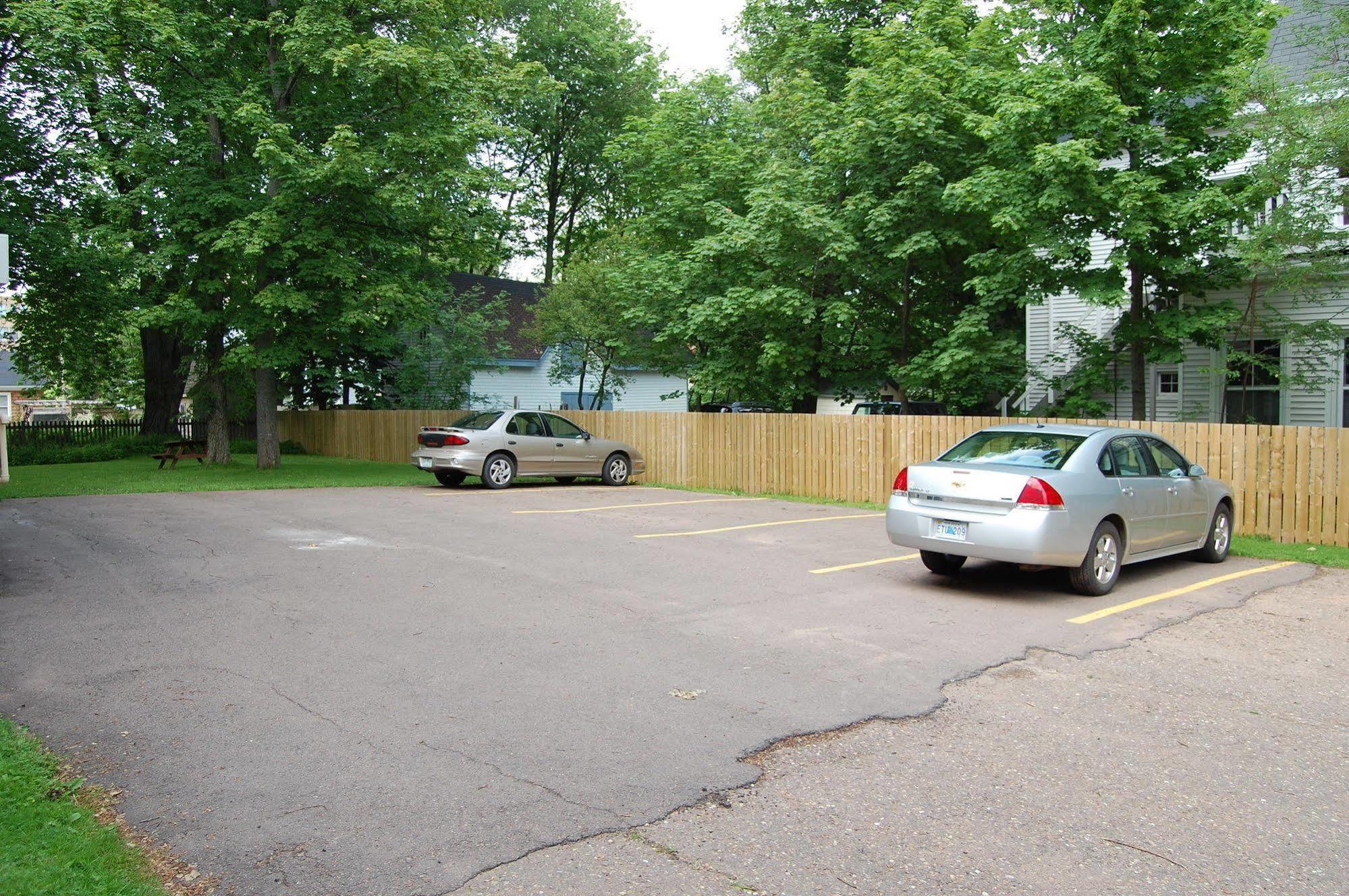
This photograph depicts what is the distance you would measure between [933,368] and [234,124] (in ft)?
49.5

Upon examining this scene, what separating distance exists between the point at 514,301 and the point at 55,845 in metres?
37.4

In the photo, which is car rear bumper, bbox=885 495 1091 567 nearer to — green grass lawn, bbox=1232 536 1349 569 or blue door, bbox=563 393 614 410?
green grass lawn, bbox=1232 536 1349 569

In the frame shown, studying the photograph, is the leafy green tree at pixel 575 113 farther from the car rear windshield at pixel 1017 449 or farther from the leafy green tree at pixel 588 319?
the car rear windshield at pixel 1017 449

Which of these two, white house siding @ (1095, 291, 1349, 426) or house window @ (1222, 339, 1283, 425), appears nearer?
white house siding @ (1095, 291, 1349, 426)

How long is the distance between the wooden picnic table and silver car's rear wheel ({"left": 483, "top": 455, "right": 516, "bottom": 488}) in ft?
33.4

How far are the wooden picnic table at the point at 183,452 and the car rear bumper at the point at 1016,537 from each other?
21.1 m

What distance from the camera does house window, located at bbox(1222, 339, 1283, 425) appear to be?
18672mm

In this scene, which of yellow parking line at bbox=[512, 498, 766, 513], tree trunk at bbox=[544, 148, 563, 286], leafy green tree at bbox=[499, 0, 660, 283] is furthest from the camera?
tree trunk at bbox=[544, 148, 563, 286]

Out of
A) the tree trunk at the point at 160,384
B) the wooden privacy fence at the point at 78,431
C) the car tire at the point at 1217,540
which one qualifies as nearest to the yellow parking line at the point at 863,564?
the car tire at the point at 1217,540

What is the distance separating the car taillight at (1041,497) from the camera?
8.12m

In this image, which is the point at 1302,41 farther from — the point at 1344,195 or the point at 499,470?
the point at 499,470

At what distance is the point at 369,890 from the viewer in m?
3.36

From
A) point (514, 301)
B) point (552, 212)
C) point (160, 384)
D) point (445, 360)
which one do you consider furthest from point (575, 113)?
point (160, 384)

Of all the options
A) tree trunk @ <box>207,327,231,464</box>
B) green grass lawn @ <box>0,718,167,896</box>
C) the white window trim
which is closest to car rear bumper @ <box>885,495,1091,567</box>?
green grass lawn @ <box>0,718,167,896</box>
